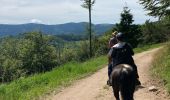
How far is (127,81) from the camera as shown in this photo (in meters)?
11.0

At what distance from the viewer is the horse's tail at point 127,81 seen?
431 inches

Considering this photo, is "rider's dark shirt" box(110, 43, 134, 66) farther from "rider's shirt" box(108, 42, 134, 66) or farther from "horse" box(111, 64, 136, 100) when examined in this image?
"horse" box(111, 64, 136, 100)

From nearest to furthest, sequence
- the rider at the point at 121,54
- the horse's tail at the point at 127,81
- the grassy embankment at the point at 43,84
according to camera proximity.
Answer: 1. the horse's tail at the point at 127,81
2. the rider at the point at 121,54
3. the grassy embankment at the point at 43,84

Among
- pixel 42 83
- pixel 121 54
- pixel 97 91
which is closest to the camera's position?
pixel 121 54

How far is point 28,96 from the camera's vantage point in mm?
17938

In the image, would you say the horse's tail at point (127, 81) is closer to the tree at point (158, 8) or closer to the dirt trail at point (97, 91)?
the dirt trail at point (97, 91)

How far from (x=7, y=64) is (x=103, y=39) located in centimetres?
4319

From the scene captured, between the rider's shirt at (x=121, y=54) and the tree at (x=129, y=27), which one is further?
the tree at (x=129, y=27)

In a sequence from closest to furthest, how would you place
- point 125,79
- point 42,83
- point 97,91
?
point 125,79, point 97,91, point 42,83

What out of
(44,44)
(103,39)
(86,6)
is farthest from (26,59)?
(86,6)

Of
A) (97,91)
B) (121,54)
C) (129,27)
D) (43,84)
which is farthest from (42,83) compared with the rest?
(129,27)

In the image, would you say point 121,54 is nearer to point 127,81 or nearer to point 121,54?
point 121,54

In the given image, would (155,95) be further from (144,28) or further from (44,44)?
(44,44)

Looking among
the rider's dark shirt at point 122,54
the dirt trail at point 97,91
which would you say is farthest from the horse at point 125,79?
the dirt trail at point 97,91
